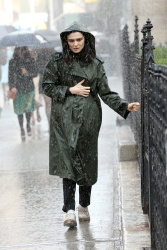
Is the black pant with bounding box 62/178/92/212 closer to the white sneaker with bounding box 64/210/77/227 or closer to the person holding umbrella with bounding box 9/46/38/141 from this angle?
the white sneaker with bounding box 64/210/77/227

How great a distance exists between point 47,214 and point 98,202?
64cm

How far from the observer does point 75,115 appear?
5449 mm

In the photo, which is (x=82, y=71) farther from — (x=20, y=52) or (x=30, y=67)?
(x=20, y=52)

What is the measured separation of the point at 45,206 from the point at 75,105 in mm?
1382

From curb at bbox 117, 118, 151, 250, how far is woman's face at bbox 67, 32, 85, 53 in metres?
1.45

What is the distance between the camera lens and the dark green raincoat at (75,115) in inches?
215

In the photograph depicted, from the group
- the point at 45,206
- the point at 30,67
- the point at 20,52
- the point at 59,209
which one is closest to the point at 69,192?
the point at 59,209

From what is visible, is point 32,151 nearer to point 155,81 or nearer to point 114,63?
point 155,81

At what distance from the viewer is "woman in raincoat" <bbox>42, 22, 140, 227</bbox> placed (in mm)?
5449

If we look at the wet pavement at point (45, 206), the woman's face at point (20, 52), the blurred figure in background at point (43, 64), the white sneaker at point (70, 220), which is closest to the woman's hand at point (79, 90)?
the white sneaker at point (70, 220)

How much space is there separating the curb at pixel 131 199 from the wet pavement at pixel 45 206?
0.47 ft

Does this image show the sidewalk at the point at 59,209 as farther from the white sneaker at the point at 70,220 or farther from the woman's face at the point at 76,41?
the woman's face at the point at 76,41

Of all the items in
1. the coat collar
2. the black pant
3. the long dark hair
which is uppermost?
the long dark hair

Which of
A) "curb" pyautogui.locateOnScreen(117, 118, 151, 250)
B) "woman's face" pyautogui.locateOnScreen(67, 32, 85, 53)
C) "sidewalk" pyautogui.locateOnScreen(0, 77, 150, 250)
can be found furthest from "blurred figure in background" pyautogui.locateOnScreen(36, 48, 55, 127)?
"woman's face" pyautogui.locateOnScreen(67, 32, 85, 53)
